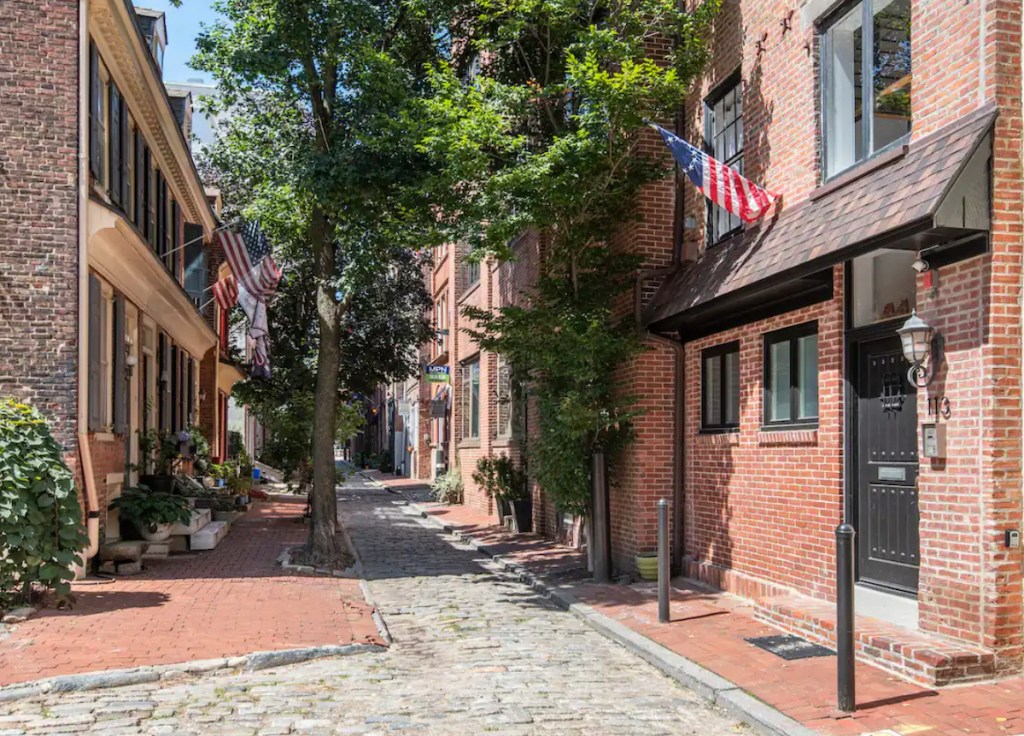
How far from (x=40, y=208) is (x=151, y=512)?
436cm

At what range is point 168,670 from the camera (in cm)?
690

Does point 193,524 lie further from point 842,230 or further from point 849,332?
point 842,230

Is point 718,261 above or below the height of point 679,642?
above

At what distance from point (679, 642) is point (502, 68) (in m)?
7.87

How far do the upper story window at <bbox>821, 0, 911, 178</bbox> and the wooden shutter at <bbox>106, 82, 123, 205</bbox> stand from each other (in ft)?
31.1

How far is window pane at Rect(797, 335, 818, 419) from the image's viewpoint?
8875 millimetres

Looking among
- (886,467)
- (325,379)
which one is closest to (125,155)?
(325,379)

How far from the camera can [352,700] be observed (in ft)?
21.0

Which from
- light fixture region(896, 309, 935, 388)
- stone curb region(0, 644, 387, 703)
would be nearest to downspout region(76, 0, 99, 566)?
stone curb region(0, 644, 387, 703)

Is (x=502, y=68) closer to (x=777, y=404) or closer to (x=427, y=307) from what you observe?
(x=777, y=404)

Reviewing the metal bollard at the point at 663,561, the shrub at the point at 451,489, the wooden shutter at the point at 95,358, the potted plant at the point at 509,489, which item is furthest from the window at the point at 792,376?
the shrub at the point at 451,489

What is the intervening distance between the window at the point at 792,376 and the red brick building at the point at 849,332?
2 centimetres

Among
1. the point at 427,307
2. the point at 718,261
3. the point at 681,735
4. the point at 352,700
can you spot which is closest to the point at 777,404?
the point at 718,261

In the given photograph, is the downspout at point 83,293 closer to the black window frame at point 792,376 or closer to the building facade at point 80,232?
the building facade at point 80,232
